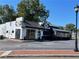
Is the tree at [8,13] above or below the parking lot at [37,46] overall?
above

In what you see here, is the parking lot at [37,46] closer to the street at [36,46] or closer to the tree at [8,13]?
the street at [36,46]

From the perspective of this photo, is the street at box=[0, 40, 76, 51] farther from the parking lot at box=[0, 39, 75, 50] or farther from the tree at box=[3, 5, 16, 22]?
the tree at box=[3, 5, 16, 22]

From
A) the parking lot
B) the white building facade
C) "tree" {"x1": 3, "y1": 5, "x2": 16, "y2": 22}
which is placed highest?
"tree" {"x1": 3, "y1": 5, "x2": 16, "y2": 22}

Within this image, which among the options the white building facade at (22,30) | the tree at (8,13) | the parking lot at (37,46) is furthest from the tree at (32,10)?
the parking lot at (37,46)

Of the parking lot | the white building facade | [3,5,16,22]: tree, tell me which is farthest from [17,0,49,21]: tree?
the parking lot

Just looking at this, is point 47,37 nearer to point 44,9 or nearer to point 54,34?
point 54,34

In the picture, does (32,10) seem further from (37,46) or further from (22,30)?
(37,46)

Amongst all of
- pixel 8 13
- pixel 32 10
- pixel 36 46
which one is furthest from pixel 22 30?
pixel 8 13

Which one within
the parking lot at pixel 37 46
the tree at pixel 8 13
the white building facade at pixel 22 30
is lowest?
the parking lot at pixel 37 46

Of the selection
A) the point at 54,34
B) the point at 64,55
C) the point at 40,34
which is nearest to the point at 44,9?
the point at 54,34

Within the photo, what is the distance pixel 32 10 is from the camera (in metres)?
66.4

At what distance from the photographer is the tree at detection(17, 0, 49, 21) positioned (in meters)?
66.1

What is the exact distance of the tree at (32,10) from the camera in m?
66.1

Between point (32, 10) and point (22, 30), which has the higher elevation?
point (32, 10)
